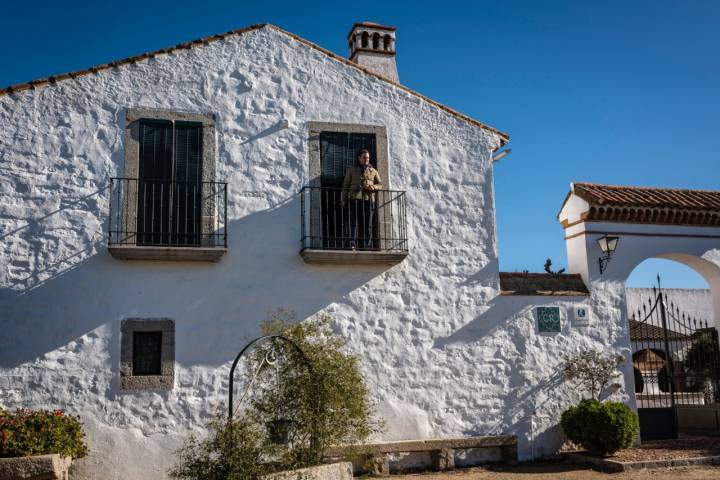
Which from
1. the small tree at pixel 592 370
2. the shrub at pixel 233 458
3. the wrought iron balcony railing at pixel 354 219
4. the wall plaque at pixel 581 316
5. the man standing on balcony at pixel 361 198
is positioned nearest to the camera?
the shrub at pixel 233 458

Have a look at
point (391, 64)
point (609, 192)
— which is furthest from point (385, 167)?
point (609, 192)

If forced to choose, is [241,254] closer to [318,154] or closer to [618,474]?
[318,154]

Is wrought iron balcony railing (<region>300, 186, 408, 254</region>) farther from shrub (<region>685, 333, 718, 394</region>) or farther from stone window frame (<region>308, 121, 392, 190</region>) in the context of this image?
shrub (<region>685, 333, 718, 394</region>)

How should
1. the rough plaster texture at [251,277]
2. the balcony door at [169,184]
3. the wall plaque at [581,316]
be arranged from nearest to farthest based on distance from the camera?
the rough plaster texture at [251,277], the balcony door at [169,184], the wall plaque at [581,316]

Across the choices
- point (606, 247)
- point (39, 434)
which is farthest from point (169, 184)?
point (606, 247)

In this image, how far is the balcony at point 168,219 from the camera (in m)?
10.5

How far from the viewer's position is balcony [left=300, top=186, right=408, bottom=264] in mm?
11227

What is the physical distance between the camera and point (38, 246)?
10258 millimetres

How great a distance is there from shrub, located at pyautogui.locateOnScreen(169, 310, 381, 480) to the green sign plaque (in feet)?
13.4

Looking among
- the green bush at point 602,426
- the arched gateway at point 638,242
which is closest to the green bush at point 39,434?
the green bush at point 602,426

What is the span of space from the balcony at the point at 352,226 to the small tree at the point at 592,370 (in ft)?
11.2

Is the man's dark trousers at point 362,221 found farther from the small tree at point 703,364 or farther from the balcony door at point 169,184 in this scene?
the small tree at point 703,364

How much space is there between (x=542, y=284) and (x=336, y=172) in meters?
3.97

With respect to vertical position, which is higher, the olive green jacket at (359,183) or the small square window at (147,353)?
the olive green jacket at (359,183)
